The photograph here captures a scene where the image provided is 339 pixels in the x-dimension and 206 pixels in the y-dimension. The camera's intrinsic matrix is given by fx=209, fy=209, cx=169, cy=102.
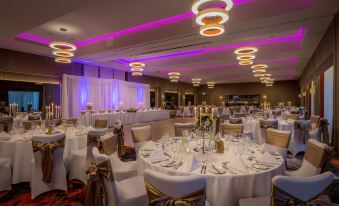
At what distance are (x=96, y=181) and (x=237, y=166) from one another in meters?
1.41

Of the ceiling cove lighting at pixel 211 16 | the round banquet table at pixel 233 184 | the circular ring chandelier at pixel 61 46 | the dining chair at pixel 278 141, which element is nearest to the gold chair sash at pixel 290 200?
the round banquet table at pixel 233 184

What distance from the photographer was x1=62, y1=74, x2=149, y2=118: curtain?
38.0 ft

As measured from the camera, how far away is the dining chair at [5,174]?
10.9 ft

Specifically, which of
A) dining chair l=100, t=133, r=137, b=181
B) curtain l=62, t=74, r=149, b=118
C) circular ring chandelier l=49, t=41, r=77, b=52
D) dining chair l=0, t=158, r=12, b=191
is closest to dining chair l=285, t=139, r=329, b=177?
dining chair l=100, t=133, r=137, b=181

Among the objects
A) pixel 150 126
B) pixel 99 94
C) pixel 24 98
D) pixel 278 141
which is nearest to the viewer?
pixel 278 141

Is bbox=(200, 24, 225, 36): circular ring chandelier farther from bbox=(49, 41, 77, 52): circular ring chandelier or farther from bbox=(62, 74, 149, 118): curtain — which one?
bbox=(62, 74, 149, 118): curtain

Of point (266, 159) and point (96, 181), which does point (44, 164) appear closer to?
point (96, 181)

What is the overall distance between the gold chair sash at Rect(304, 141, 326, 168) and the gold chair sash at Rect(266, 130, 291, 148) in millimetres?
492

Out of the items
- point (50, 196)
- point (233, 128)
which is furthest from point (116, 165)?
point (233, 128)

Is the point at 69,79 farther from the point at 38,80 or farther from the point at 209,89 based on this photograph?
the point at 209,89

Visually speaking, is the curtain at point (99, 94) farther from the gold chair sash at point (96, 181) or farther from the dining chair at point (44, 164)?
the gold chair sash at point (96, 181)

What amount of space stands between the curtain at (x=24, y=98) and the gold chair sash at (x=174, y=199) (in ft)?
35.2

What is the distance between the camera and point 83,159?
144 inches

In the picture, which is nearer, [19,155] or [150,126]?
[19,155]
